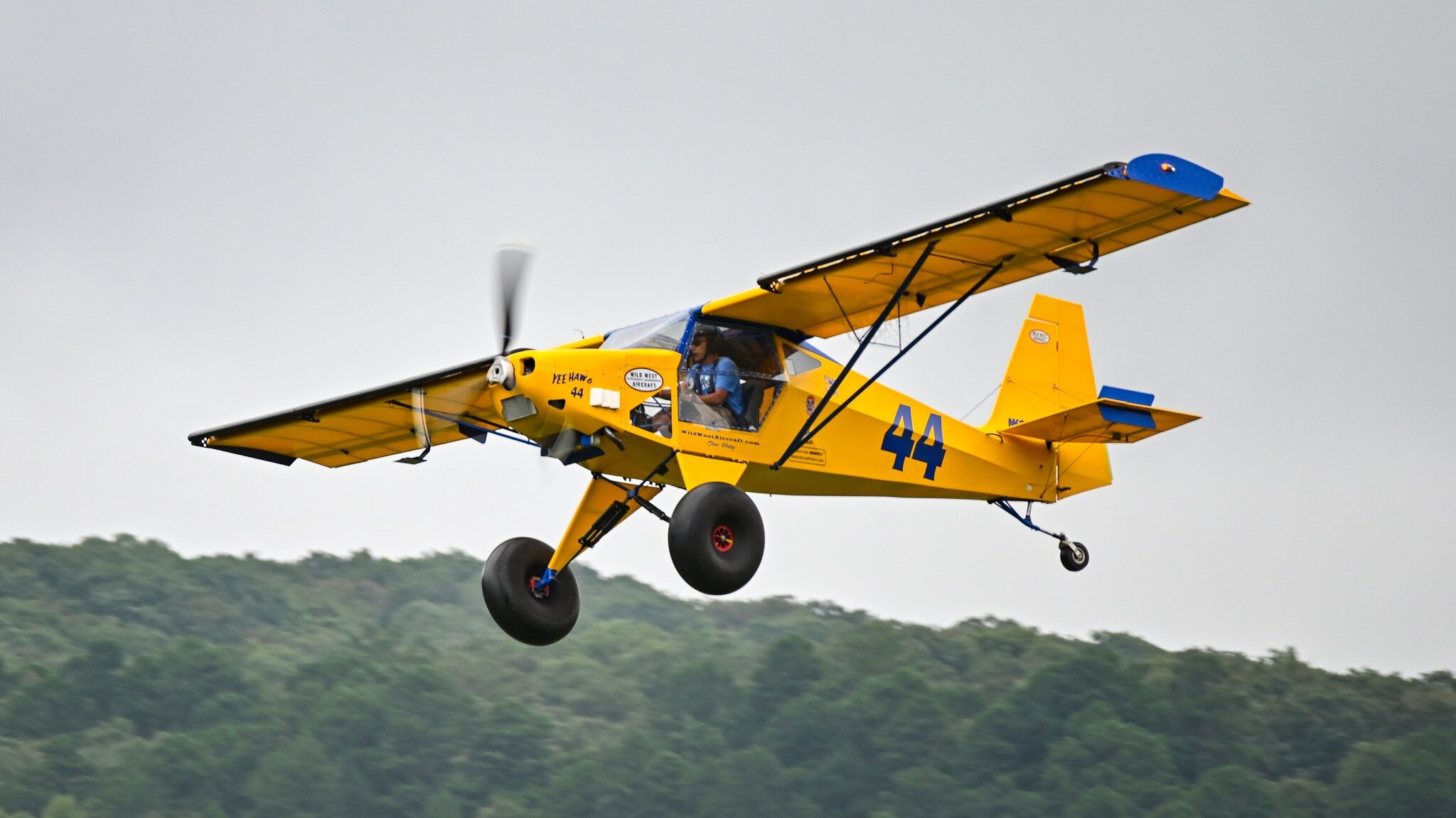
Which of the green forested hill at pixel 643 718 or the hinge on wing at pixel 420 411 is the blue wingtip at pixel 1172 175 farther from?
the green forested hill at pixel 643 718

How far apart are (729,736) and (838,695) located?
4129 mm

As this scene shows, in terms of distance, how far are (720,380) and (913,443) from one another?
98.2 inches

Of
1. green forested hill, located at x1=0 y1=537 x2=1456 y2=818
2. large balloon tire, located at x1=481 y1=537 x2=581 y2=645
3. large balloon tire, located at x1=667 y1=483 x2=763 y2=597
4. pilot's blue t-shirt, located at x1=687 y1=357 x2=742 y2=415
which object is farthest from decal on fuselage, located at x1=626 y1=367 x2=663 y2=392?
green forested hill, located at x1=0 y1=537 x2=1456 y2=818

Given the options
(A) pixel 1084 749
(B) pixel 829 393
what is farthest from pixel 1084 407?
(A) pixel 1084 749

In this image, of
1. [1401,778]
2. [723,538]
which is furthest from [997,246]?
[1401,778]

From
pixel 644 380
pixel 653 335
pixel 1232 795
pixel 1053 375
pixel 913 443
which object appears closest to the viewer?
pixel 644 380

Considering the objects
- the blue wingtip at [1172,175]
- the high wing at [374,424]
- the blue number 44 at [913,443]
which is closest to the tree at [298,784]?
the high wing at [374,424]

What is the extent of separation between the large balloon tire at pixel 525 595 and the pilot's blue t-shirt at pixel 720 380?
2.20 meters

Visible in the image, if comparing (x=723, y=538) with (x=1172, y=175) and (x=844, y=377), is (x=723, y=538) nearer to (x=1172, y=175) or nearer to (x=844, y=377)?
(x=844, y=377)

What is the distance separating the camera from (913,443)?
1673cm

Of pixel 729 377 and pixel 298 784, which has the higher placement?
pixel 729 377

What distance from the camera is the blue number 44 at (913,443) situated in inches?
652

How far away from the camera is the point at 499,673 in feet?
203

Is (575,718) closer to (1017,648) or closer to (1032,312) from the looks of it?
(1017,648)
